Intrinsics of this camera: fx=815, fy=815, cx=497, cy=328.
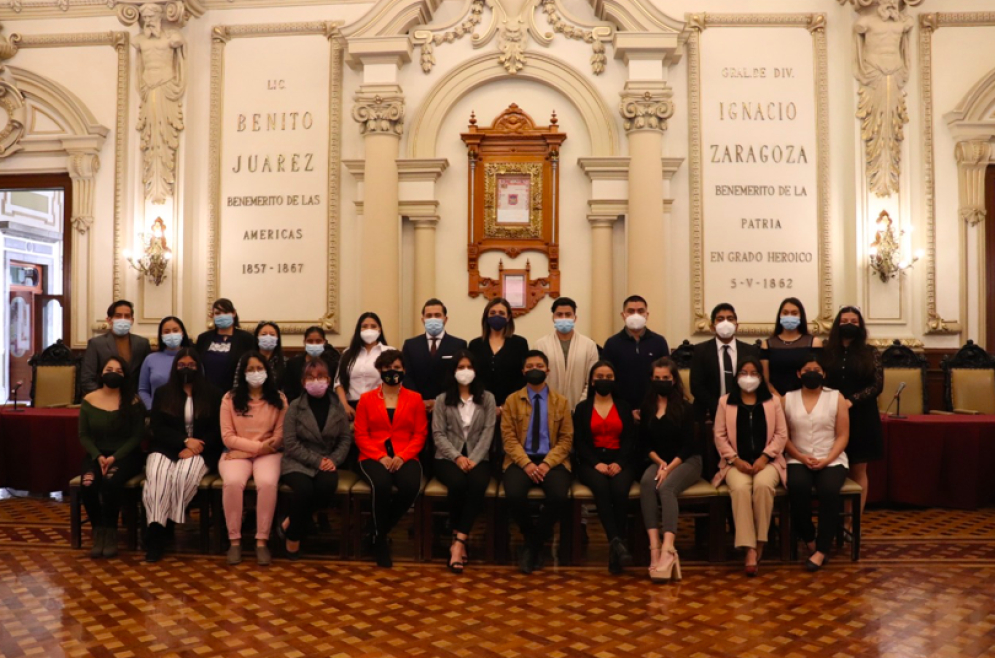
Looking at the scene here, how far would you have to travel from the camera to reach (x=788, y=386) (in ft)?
16.9

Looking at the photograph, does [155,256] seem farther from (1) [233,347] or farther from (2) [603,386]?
(2) [603,386]

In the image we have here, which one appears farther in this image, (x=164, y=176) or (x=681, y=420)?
(x=164, y=176)

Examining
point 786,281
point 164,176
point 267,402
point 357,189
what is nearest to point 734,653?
point 267,402

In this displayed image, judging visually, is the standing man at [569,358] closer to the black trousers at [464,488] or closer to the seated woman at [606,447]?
the seated woman at [606,447]

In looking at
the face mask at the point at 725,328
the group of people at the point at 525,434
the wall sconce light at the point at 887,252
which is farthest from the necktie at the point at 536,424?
the wall sconce light at the point at 887,252

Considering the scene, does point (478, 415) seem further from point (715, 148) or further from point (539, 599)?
point (715, 148)

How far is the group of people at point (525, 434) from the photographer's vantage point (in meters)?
4.66

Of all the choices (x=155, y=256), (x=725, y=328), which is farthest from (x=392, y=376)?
(x=155, y=256)

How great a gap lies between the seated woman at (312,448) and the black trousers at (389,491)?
0.80 ft

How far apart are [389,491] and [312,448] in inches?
22.5

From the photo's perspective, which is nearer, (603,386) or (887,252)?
(603,386)

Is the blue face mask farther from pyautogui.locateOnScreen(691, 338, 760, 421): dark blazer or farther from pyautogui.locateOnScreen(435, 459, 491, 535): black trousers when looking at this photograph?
pyautogui.locateOnScreen(435, 459, 491, 535): black trousers

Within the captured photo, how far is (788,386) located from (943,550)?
131 cm

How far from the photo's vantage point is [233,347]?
5.61m
